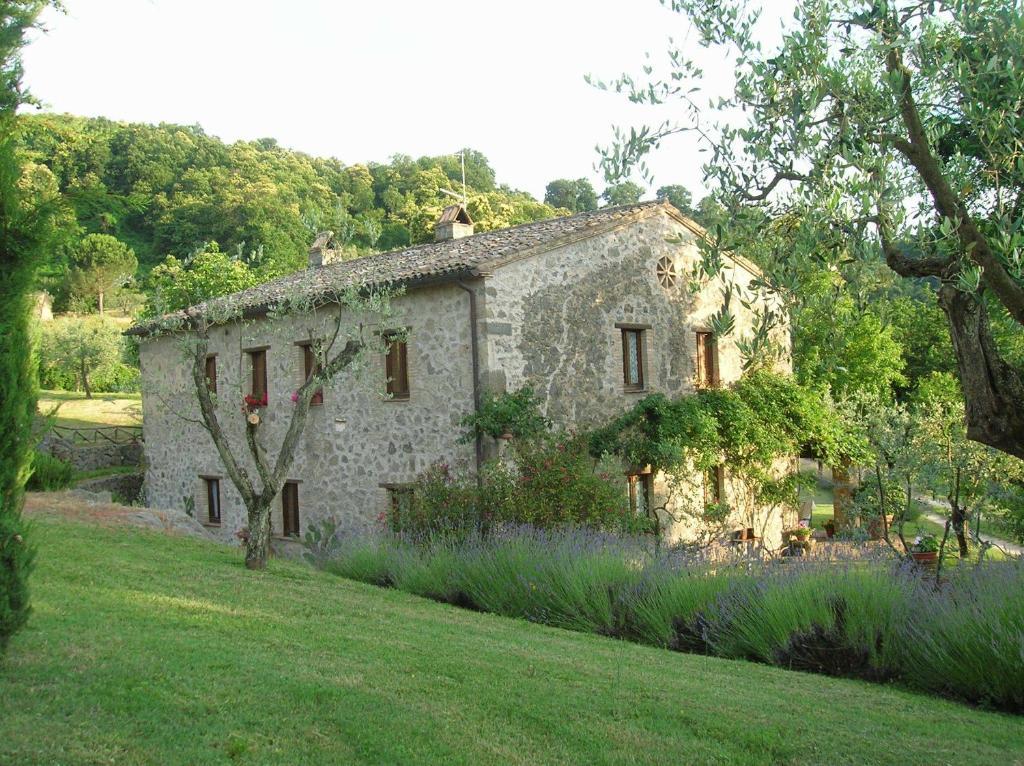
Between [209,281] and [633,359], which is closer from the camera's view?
[633,359]

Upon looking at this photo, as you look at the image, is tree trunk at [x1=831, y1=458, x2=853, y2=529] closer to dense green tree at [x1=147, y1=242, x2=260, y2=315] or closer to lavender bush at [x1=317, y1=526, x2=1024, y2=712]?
lavender bush at [x1=317, y1=526, x2=1024, y2=712]

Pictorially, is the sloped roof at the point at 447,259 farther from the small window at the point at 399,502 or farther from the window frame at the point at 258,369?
the small window at the point at 399,502

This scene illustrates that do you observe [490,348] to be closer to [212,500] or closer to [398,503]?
[398,503]

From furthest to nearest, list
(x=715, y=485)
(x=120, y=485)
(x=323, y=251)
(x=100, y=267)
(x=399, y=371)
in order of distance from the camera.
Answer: (x=100, y=267) → (x=323, y=251) → (x=120, y=485) → (x=715, y=485) → (x=399, y=371)

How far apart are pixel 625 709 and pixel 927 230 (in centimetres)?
388

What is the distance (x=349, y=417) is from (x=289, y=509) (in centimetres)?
286

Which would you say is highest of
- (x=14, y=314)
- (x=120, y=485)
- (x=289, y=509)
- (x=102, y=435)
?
(x=14, y=314)

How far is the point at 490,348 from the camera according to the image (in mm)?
14430

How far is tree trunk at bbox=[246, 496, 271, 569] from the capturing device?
11.5 m

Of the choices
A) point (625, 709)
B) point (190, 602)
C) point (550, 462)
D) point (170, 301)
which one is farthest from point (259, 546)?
point (170, 301)

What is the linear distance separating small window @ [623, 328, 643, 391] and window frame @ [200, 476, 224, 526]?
9.83 m

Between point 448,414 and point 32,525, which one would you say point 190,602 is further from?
point 448,414

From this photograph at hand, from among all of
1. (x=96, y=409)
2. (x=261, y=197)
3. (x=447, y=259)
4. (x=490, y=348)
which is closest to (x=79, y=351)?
(x=96, y=409)

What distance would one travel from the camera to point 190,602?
8422 millimetres
